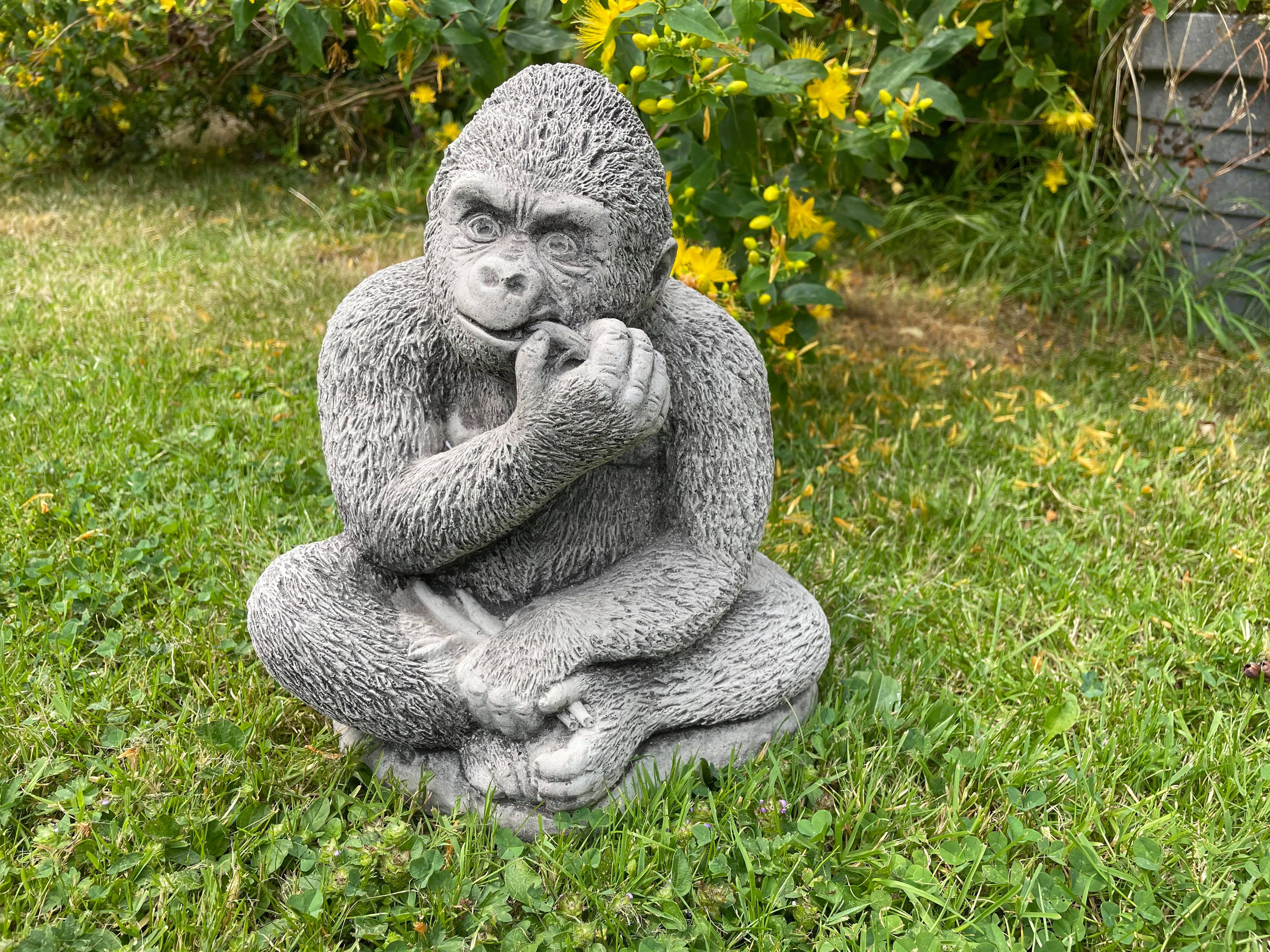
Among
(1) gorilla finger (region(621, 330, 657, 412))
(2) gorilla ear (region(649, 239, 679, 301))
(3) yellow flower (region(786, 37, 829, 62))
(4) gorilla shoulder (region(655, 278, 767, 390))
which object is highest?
(3) yellow flower (region(786, 37, 829, 62))

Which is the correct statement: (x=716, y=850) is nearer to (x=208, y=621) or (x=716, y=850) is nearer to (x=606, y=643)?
(x=606, y=643)

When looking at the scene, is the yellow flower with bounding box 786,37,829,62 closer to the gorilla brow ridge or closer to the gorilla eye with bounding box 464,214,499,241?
the gorilla brow ridge

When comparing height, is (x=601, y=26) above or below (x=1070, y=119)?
above

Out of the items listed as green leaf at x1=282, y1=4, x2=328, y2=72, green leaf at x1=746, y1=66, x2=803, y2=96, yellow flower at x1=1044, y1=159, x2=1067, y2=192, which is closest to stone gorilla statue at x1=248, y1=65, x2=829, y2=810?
green leaf at x1=746, y1=66, x2=803, y2=96

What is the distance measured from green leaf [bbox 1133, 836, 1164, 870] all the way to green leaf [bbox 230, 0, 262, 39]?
2833 millimetres

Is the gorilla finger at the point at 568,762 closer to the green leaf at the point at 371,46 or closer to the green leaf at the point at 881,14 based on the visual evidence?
the green leaf at the point at 371,46

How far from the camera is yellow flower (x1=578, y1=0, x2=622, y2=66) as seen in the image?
2.41m

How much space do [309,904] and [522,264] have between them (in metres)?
1.16

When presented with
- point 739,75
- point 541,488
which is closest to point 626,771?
point 541,488

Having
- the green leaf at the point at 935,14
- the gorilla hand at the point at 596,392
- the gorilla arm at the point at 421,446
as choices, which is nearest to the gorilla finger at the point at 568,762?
the gorilla arm at the point at 421,446

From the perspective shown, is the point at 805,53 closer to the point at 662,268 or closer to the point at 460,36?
the point at 460,36

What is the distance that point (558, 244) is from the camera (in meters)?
1.80

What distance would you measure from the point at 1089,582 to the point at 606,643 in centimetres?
175

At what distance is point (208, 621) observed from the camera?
2645 millimetres
